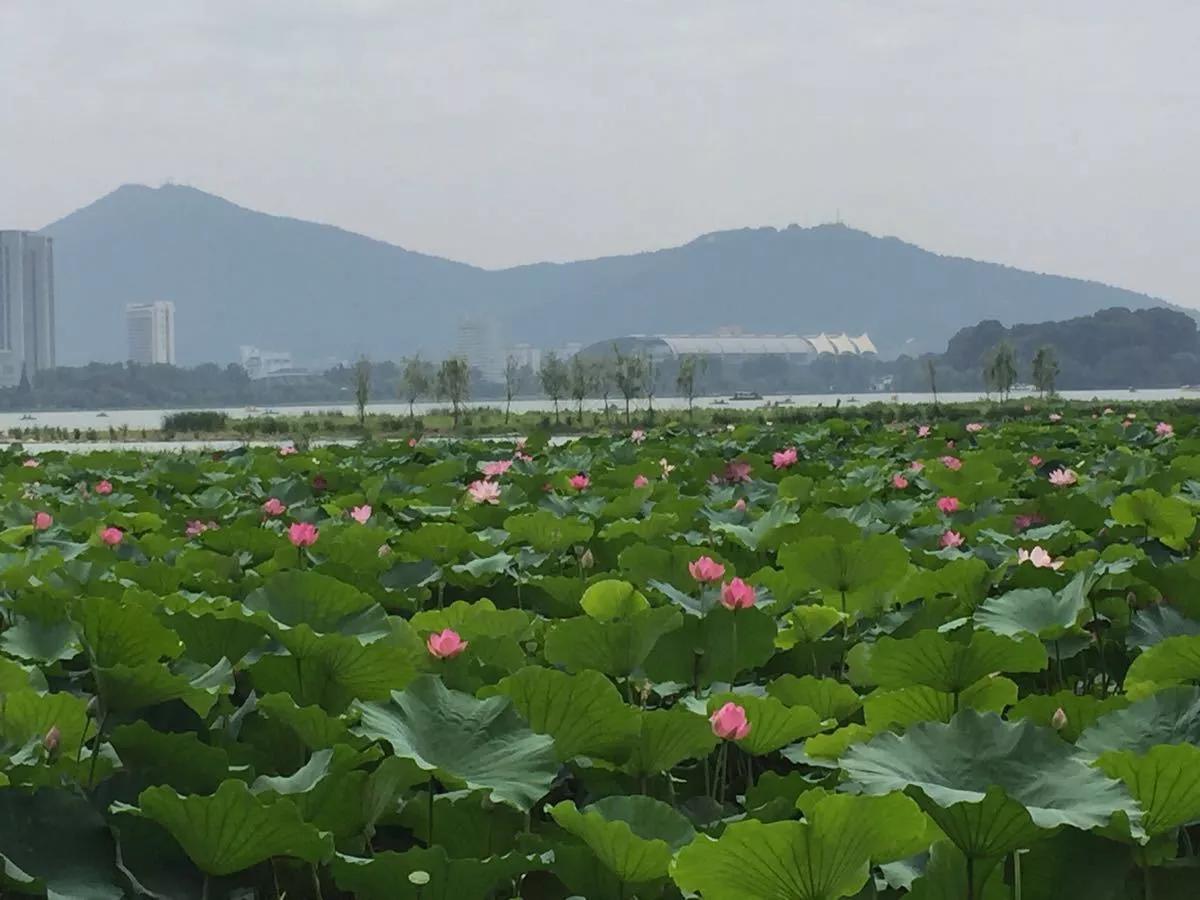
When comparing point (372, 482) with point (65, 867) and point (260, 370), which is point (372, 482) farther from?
point (260, 370)

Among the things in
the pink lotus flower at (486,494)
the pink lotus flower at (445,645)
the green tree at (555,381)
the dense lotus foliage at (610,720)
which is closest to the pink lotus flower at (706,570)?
the dense lotus foliage at (610,720)

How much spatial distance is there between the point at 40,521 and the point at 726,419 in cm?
3118

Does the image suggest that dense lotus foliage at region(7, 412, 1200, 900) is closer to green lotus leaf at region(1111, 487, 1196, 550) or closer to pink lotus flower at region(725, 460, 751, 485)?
green lotus leaf at region(1111, 487, 1196, 550)

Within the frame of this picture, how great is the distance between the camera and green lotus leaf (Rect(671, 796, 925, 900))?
91 cm

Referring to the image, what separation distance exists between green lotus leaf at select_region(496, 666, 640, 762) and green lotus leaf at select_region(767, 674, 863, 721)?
32 cm

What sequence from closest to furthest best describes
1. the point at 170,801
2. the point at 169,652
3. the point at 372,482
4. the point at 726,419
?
the point at 170,801 → the point at 169,652 → the point at 372,482 → the point at 726,419

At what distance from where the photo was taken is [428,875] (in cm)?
100

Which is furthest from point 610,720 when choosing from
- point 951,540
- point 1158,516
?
point 1158,516

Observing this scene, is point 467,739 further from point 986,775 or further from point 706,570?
point 706,570

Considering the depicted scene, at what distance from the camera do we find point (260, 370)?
17912 cm

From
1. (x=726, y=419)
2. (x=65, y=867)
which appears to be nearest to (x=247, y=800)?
(x=65, y=867)

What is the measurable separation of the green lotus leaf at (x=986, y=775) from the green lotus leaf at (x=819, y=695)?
377 millimetres

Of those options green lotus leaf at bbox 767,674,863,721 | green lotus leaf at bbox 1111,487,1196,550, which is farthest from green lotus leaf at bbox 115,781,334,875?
green lotus leaf at bbox 1111,487,1196,550

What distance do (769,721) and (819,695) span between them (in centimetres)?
17
